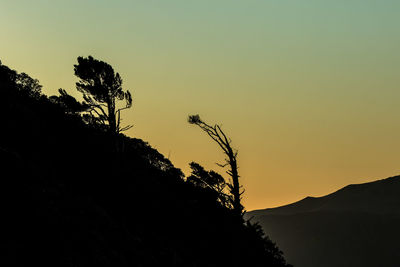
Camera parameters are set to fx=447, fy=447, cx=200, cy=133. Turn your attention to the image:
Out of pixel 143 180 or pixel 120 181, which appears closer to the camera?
pixel 120 181

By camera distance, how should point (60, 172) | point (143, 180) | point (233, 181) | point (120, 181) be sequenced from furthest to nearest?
point (143, 180), point (120, 181), point (233, 181), point (60, 172)

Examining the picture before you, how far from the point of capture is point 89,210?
64.5ft

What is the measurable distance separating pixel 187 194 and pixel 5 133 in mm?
19335

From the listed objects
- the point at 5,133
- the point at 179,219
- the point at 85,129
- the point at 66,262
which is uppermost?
the point at 85,129

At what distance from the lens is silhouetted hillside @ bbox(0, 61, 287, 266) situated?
15.2 metres

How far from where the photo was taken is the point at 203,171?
3312cm

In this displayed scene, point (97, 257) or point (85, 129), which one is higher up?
point (85, 129)

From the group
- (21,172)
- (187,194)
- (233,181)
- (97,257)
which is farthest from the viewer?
(187,194)

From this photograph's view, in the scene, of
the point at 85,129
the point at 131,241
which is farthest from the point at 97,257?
the point at 85,129

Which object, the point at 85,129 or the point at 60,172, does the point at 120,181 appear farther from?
the point at 85,129

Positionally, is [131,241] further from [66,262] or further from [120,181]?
→ [120,181]

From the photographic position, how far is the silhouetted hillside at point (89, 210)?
49.9ft

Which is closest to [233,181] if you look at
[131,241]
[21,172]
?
[131,241]

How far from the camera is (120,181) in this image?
1102 inches
